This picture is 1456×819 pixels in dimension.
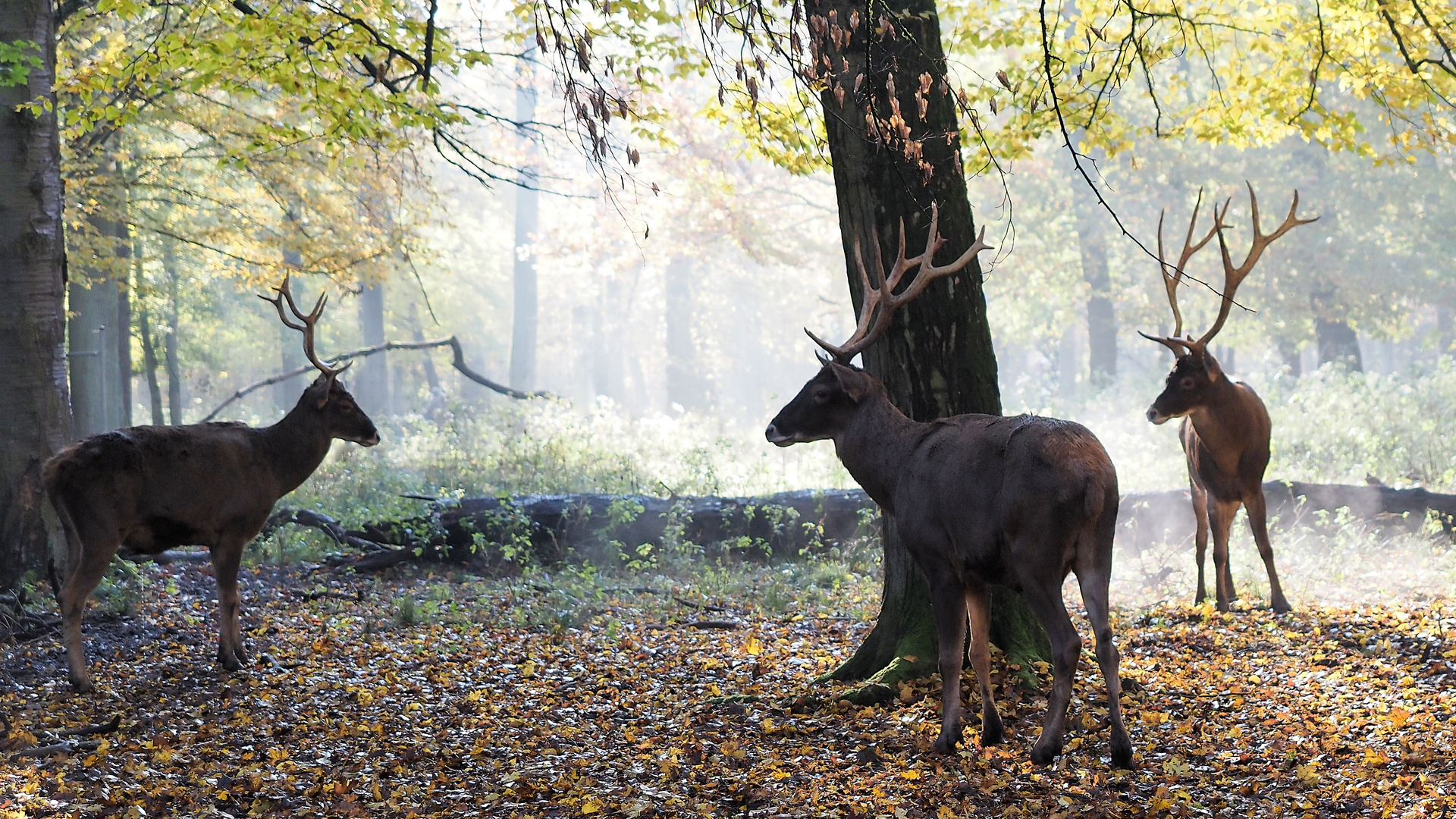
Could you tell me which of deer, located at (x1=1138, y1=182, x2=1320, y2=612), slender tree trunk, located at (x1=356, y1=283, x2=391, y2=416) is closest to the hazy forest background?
deer, located at (x1=1138, y1=182, x2=1320, y2=612)

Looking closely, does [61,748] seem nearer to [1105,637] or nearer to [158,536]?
[158,536]

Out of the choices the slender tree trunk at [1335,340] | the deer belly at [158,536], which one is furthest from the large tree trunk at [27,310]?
the slender tree trunk at [1335,340]

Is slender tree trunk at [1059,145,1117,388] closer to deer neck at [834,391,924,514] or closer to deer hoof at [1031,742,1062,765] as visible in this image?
deer neck at [834,391,924,514]

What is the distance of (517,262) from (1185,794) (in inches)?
1443

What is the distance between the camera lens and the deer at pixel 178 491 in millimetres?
6922

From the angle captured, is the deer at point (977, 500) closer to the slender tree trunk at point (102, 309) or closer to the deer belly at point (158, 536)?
the deer belly at point (158, 536)

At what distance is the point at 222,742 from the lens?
5711 millimetres

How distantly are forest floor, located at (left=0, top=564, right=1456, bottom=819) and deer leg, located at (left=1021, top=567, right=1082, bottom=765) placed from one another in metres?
0.13

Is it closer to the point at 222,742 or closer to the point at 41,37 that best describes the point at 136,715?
the point at 222,742

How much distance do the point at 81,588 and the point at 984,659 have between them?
5612mm

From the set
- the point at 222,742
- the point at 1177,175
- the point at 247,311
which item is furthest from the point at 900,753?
the point at 247,311

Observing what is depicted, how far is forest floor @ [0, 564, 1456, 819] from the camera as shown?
15.1 ft

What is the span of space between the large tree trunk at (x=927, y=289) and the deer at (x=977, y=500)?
11.0 inches

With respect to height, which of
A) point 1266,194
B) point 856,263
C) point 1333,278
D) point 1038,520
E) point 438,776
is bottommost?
point 438,776
